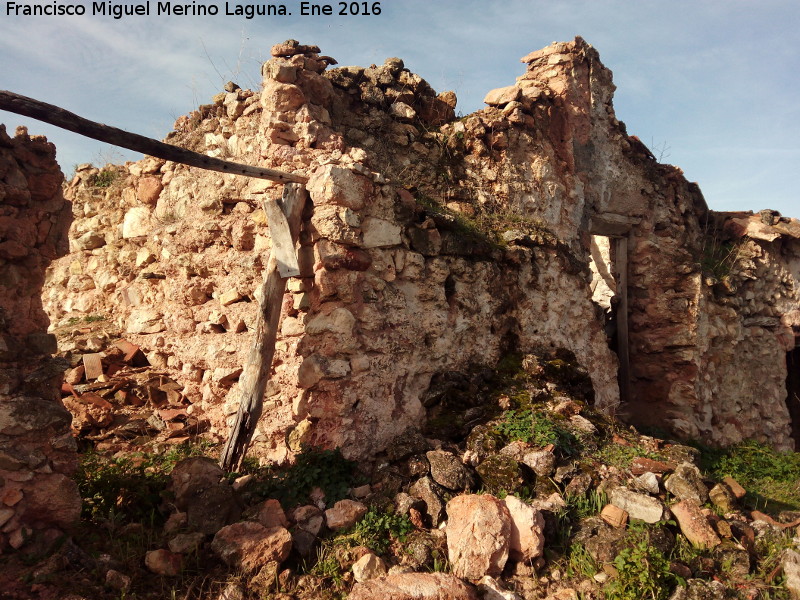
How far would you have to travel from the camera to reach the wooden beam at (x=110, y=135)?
382cm

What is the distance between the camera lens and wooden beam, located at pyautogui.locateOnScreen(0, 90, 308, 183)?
150 inches

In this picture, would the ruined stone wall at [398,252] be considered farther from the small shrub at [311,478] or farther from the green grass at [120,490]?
the green grass at [120,490]

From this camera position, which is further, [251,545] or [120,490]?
[120,490]

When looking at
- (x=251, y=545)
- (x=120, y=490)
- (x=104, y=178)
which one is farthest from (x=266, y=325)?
(x=104, y=178)

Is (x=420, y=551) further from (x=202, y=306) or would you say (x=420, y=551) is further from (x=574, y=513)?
(x=202, y=306)

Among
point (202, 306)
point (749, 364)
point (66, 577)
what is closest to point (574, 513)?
point (66, 577)

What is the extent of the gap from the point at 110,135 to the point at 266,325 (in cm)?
174

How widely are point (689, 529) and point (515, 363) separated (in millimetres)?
2225

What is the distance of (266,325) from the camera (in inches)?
195

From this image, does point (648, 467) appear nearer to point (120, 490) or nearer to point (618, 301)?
point (120, 490)

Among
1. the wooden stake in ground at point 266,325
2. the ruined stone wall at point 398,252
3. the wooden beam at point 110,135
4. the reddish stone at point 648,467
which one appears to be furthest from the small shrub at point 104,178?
the reddish stone at point 648,467

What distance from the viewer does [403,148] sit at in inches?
282

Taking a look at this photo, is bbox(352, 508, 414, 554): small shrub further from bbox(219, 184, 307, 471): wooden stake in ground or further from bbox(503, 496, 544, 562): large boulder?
bbox(219, 184, 307, 471): wooden stake in ground

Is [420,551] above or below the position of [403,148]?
below
